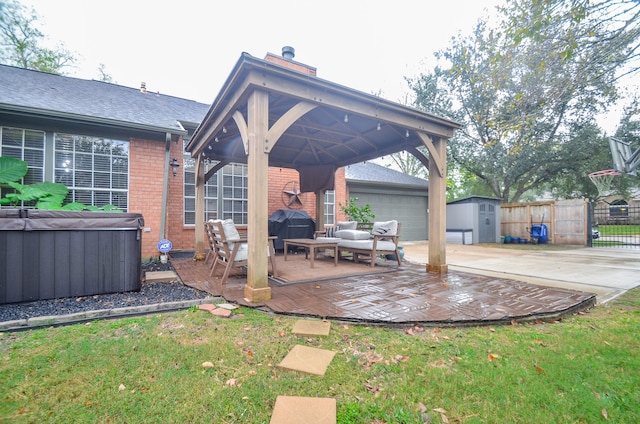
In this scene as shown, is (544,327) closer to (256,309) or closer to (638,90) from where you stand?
(256,309)

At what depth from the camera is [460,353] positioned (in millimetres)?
2273

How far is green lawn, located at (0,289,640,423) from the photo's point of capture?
1.60m

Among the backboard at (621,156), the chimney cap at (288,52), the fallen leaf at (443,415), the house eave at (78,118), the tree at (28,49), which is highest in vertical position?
the tree at (28,49)

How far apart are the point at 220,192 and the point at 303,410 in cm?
739

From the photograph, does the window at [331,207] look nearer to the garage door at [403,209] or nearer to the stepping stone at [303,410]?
the garage door at [403,209]

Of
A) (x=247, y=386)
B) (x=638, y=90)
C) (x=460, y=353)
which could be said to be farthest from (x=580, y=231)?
(x=247, y=386)

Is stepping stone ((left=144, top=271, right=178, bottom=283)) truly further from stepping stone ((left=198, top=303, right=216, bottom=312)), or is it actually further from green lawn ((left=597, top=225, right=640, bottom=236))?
green lawn ((left=597, top=225, right=640, bottom=236))

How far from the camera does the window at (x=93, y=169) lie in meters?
6.18

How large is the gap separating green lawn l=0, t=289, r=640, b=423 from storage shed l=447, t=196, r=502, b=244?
10.3m

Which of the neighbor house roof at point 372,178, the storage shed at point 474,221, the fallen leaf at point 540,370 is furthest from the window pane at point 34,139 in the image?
the storage shed at point 474,221

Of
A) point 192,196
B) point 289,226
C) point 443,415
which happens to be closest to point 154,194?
point 192,196

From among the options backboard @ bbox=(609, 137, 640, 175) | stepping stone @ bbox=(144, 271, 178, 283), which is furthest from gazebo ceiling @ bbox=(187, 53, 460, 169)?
backboard @ bbox=(609, 137, 640, 175)

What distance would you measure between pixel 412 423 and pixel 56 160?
783 centimetres

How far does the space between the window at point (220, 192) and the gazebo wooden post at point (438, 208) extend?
541 cm
